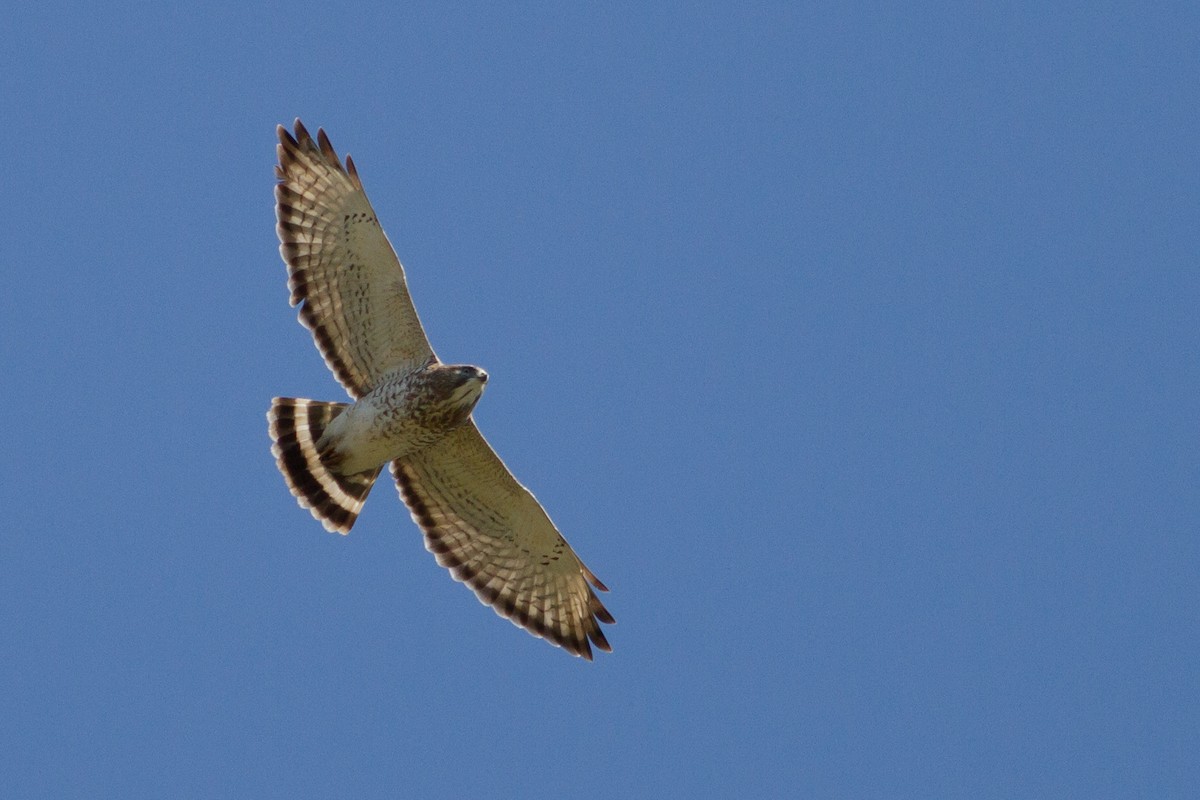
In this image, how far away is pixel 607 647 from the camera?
13266 millimetres

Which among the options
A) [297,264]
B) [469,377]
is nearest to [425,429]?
[469,377]

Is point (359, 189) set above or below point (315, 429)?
above

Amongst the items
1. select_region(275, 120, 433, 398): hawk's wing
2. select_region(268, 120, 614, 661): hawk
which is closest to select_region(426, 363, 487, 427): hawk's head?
select_region(268, 120, 614, 661): hawk

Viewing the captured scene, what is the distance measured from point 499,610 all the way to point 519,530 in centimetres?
61

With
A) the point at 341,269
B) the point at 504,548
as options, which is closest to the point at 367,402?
the point at 341,269

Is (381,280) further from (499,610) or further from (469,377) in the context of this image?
(499,610)

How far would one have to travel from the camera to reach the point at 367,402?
12352 millimetres

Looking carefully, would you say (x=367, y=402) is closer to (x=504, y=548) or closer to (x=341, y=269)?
(x=341, y=269)

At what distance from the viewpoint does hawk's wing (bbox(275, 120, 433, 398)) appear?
12.4m

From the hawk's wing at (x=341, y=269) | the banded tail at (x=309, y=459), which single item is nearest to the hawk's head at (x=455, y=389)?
the hawk's wing at (x=341, y=269)

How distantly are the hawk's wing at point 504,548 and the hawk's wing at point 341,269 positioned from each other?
2.50ft

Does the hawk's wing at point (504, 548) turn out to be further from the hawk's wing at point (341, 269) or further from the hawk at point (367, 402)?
the hawk's wing at point (341, 269)

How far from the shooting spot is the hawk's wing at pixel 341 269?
12.4 metres

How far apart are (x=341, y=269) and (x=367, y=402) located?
0.92m
